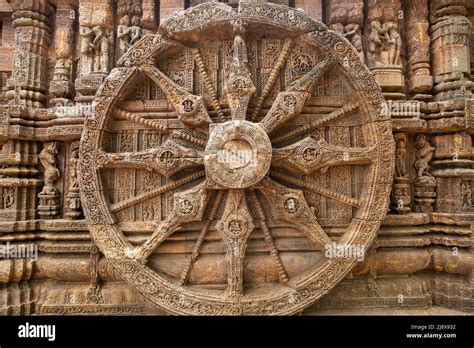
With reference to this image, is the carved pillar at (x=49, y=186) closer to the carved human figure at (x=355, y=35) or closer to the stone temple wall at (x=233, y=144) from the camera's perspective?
the stone temple wall at (x=233, y=144)

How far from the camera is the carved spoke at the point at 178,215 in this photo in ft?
12.2

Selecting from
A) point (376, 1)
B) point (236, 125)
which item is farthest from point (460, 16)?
point (236, 125)

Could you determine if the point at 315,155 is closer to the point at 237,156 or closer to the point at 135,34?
the point at 237,156

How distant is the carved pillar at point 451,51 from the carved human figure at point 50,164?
6545mm

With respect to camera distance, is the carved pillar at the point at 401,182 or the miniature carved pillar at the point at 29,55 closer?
the carved pillar at the point at 401,182

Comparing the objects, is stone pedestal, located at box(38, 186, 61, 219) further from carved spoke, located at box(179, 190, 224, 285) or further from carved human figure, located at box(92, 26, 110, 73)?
carved spoke, located at box(179, 190, 224, 285)

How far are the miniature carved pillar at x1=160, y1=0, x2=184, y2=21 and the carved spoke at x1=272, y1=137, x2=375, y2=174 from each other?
9.88 ft

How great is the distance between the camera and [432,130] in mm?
4312

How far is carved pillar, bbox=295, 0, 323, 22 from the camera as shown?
455cm

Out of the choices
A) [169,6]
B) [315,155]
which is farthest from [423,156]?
[169,6]

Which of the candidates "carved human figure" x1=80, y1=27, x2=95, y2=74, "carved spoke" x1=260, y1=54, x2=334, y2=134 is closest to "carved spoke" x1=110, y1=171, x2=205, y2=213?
"carved spoke" x1=260, y1=54, x2=334, y2=134

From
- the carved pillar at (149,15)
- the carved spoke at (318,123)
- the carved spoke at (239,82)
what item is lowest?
the carved spoke at (318,123)

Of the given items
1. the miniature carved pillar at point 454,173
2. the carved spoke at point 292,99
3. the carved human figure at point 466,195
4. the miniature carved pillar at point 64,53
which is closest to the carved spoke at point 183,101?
the carved spoke at point 292,99
